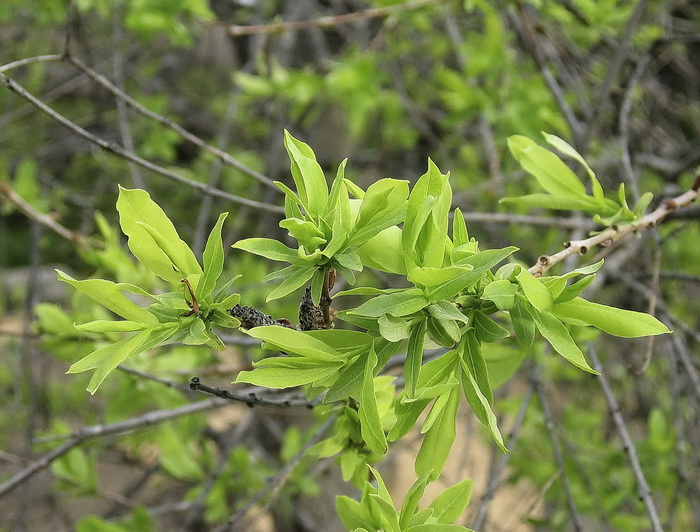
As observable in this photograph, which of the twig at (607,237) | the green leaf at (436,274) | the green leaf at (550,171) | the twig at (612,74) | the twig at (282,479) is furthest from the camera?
the twig at (612,74)

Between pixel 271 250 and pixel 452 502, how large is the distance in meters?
0.32

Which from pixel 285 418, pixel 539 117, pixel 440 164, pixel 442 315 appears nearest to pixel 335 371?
pixel 442 315

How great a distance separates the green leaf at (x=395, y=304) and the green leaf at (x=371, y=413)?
A: 0.14 feet

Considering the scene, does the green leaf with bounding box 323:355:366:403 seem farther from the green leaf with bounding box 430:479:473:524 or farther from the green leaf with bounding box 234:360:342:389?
the green leaf with bounding box 430:479:473:524

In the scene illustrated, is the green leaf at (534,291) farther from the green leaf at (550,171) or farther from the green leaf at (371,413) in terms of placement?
the green leaf at (550,171)

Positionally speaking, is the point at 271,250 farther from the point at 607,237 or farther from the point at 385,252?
the point at 607,237

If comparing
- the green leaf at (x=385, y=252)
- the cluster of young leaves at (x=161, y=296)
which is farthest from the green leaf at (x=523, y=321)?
the cluster of young leaves at (x=161, y=296)

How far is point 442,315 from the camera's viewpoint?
470 millimetres

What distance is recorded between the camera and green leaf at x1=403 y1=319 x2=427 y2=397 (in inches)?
18.9

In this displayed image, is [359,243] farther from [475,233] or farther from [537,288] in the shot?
[475,233]

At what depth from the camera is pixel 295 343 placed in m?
0.48

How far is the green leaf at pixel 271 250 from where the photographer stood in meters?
0.50

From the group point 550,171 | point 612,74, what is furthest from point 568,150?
point 612,74

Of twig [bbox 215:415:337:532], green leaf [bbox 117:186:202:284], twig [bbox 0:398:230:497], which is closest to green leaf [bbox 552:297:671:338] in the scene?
green leaf [bbox 117:186:202:284]
